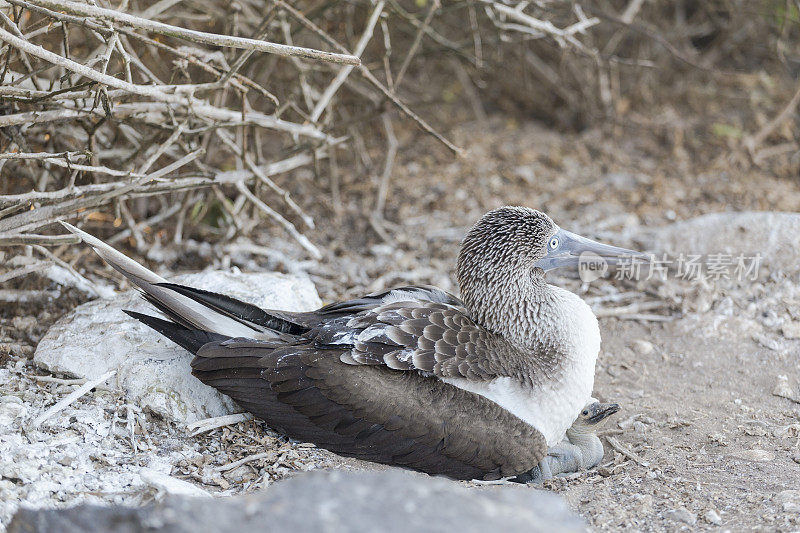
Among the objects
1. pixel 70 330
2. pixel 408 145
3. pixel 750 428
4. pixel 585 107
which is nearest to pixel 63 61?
pixel 70 330

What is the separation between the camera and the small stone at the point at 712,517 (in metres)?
3.59

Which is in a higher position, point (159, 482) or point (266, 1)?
point (266, 1)

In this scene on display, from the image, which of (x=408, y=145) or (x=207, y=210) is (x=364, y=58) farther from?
(x=207, y=210)

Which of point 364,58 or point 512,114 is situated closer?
point 364,58

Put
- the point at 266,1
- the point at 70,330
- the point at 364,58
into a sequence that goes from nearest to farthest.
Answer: the point at 70,330 → the point at 266,1 → the point at 364,58

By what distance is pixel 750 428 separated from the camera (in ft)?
15.0

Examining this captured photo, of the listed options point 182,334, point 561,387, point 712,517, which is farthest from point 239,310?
point 712,517

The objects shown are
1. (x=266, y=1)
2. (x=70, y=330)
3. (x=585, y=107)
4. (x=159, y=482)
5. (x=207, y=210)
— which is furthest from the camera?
(x=585, y=107)

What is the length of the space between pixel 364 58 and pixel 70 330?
424cm

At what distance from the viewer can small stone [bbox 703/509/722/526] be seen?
359 cm

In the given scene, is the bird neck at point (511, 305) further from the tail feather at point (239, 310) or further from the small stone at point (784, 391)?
the small stone at point (784, 391)

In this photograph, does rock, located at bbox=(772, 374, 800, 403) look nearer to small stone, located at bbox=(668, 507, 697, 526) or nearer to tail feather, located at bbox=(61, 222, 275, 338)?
small stone, located at bbox=(668, 507, 697, 526)

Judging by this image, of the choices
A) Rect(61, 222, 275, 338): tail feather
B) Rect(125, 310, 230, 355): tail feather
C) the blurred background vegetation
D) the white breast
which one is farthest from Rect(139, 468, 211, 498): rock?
the blurred background vegetation

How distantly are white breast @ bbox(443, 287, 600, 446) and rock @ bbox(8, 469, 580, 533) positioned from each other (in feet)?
5.37
